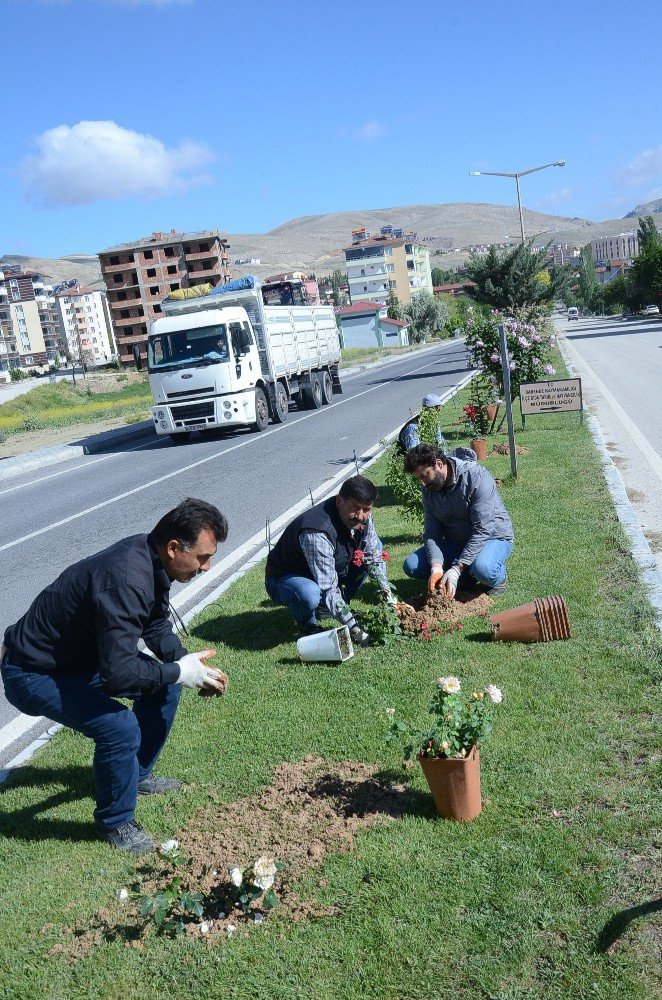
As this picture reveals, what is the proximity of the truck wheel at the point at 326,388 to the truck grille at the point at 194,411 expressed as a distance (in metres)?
8.12

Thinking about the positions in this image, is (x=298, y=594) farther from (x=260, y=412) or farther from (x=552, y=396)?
(x=260, y=412)

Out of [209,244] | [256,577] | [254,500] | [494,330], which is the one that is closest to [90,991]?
[256,577]

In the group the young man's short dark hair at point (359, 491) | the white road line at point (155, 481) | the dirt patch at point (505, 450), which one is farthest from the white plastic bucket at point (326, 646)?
the dirt patch at point (505, 450)

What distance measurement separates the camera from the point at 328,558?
592 centimetres

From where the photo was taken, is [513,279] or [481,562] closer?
[481,562]

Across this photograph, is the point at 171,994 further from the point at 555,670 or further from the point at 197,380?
the point at 197,380

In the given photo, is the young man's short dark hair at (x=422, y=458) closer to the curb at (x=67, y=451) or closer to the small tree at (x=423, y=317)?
the curb at (x=67, y=451)

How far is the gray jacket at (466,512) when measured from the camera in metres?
6.48

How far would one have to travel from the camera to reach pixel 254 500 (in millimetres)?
12109

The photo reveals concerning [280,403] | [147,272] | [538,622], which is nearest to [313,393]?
[280,403]

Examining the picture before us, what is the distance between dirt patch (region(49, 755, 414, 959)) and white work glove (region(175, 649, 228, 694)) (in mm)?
600

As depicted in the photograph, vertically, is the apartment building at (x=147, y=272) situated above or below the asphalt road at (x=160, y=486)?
above

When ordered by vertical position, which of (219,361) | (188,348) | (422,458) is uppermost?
(188,348)

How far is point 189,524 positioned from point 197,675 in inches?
28.9
